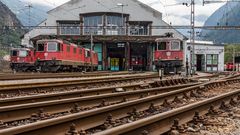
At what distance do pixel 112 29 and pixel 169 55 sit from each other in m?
38.6

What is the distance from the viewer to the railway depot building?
70.6 m

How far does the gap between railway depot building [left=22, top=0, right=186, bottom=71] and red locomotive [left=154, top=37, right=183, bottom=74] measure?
29.4 meters

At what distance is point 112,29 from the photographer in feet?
249

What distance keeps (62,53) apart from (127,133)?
3319 centimetres

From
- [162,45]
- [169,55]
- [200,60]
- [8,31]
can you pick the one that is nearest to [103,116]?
[169,55]

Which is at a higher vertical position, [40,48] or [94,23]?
[94,23]

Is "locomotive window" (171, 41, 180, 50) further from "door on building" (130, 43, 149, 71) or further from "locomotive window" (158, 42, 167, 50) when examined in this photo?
"door on building" (130, 43, 149, 71)

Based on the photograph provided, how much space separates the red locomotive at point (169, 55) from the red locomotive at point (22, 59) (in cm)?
1899

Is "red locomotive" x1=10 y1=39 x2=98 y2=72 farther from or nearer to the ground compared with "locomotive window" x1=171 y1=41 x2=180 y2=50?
nearer to the ground

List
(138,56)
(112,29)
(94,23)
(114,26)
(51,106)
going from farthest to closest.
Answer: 1. (94,23)
2. (112,29)
3. (114,26)
4. (138,56)
5. (51,106)

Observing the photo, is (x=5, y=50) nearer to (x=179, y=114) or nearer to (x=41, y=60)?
(x=41, y=60)

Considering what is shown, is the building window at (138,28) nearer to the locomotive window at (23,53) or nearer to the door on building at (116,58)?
the door on building at (116,58)

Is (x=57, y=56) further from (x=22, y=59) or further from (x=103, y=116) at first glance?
(x=103, y=116)

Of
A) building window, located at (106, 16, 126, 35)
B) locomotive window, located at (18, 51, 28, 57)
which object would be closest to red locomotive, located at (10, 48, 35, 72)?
locomotive window, located at (18, 51, 28, 57)
